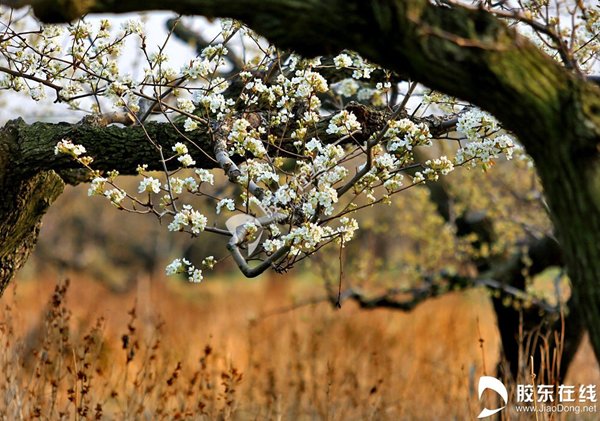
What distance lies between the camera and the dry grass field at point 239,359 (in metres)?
4.11

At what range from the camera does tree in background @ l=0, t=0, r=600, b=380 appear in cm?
183

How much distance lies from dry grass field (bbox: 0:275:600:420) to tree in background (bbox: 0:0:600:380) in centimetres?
75

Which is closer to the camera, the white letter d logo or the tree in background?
the tree in background

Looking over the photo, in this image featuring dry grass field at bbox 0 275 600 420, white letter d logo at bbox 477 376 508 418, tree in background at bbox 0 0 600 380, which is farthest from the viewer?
white letter d logo at bbox 477 376 508 418

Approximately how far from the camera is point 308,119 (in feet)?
9.12

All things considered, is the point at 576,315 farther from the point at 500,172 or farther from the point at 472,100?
the point at 472,100

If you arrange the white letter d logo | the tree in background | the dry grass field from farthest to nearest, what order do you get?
the white letter d logo
the dry grass field
the tree in background

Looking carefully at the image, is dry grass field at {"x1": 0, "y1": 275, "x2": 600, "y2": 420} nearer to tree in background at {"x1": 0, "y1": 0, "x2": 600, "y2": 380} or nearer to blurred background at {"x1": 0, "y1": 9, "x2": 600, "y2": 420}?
blurred background at {"x1": 0, "y1": 9, "x2": 600, "y2": 420}

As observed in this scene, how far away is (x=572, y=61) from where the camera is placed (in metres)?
2.06

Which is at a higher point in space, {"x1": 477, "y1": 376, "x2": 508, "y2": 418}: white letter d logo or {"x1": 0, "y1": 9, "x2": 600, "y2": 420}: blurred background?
{"x1": 0, "y1": 9, "x2": 600, "y2": 420}: blurred background

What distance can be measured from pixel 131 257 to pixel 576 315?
552 inches

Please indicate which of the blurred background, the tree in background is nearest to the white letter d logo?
the blurred background

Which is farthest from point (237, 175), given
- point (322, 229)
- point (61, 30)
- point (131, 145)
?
point (61, 30)

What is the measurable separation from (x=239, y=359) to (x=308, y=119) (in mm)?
6097
